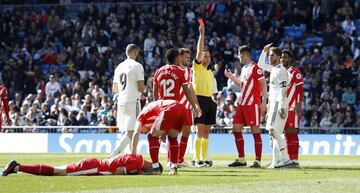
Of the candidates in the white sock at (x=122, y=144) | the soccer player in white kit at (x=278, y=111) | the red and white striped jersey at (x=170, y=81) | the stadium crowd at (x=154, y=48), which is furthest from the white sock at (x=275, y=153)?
the stadium crowd at (x=154, y=48)

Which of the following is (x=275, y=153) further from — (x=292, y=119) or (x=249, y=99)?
(x=249, y=99)

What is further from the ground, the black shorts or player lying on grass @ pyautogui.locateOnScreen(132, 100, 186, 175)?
the black shorts

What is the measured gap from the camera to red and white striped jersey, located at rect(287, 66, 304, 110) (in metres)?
21.1

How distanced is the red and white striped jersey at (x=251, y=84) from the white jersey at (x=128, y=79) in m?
2.32

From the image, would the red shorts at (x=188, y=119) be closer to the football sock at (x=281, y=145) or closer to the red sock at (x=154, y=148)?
the red sock at (x=154, y=148)

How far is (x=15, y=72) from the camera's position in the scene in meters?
40.8

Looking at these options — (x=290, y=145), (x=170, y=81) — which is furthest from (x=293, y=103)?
(x=170, y=81)

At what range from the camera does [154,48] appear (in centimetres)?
3953

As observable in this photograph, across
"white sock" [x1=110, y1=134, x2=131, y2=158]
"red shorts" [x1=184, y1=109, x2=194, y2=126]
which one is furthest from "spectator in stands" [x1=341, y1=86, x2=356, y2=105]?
"white sock" [x1=110, y1=134, x2=131, y2=158]

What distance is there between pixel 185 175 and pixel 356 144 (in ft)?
47.2

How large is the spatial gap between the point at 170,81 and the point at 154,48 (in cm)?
2128

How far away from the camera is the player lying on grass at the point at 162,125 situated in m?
17.1

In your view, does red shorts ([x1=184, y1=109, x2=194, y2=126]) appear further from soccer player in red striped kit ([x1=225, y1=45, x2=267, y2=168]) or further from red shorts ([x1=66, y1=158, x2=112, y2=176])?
soccer player in red striped kit ([x1=225, y1=45, x2=267, y2=168])

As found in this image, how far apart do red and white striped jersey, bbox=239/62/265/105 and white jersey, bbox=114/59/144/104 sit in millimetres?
2321
